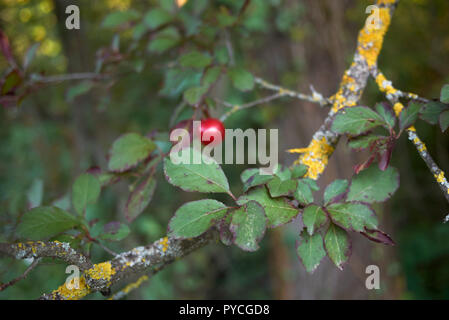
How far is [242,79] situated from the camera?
2.95 ft

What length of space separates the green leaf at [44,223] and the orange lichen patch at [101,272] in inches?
6.2

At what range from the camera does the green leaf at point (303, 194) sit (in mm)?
590

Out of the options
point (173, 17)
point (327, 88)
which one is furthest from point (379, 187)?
point (327, 88)

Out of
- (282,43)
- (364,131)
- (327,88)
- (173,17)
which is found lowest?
(364,131)

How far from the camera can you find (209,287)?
3.38 m

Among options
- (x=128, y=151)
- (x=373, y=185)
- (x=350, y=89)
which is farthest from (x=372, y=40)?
(x=128, y=151)

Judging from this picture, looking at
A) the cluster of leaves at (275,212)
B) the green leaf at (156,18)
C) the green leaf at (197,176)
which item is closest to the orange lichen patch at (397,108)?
the cluster of leaves at (275,212)

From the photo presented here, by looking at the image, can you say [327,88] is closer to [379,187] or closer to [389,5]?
[389,5]

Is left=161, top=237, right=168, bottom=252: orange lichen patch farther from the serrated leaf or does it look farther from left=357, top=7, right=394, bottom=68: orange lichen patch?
left=357, top=7, right=394, bottom=68: orange lichen patch

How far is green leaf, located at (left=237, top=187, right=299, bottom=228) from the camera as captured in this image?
1.81 ft

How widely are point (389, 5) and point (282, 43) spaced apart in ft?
4.20

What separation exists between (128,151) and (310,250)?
0.42m

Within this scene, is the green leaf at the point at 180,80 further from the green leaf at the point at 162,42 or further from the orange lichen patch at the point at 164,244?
the orange lichen patch at the point at 164,244

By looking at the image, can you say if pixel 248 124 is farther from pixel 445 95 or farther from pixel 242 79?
pixel 445 95
